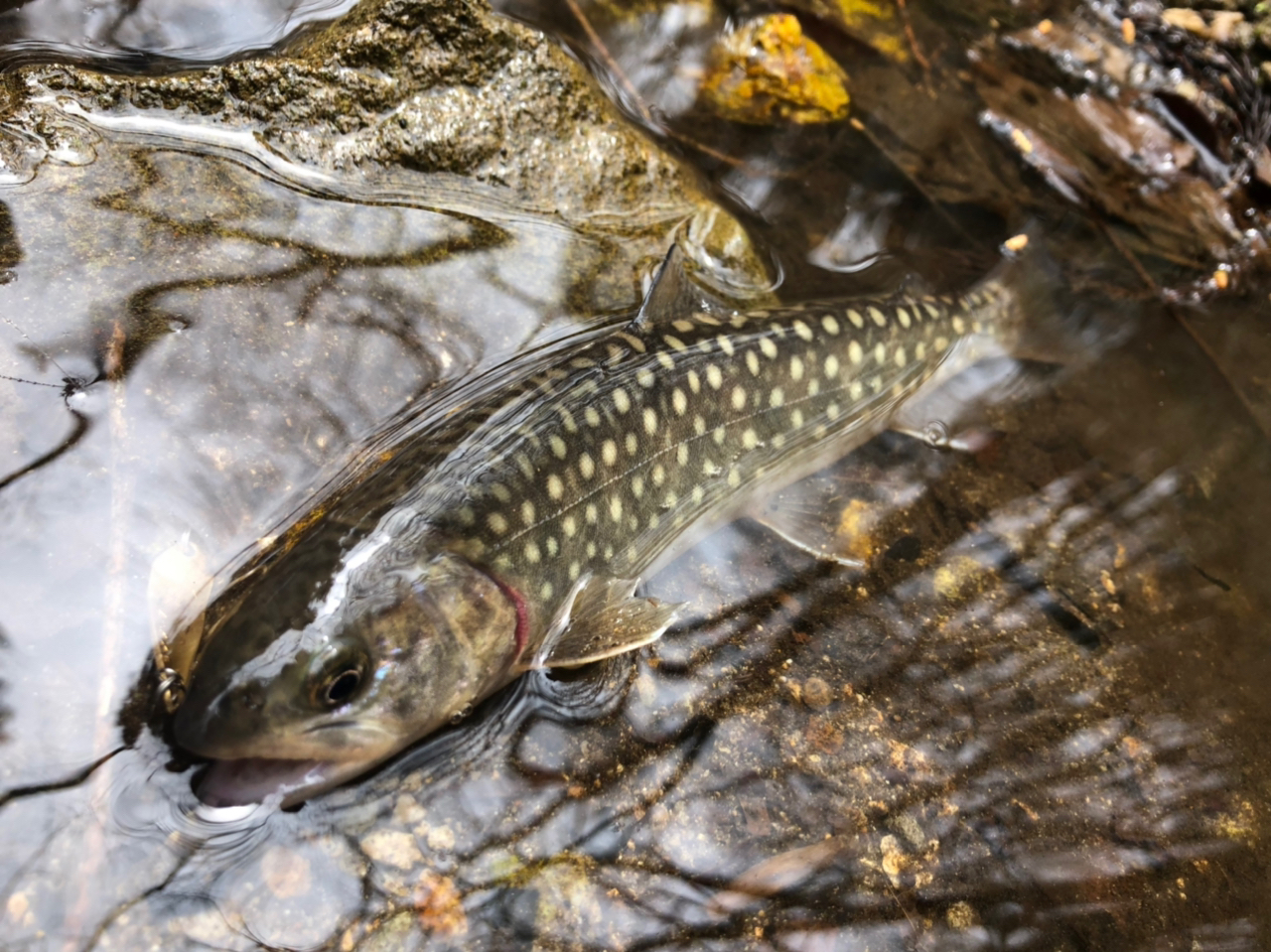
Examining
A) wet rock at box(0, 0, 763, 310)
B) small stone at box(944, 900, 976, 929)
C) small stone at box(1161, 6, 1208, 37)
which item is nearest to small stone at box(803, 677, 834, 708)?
small stone at box(944, 900, 976, 929)

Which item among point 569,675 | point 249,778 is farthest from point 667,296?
point 249,778

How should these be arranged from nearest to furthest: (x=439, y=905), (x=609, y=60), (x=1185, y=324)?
(x=439, y=905)
(x=609, y=60)
(x=1185, y=324)

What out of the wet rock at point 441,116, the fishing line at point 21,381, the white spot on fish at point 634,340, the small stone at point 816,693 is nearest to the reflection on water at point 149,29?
the wet rock at point 441,116

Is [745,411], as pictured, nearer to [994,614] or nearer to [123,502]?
[994,614]

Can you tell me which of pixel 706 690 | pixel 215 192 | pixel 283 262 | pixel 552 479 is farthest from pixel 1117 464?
pixel 215 192

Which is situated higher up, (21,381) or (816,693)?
(21,381)

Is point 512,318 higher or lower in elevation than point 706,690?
higher

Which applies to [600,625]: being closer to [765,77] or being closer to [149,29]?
[149,29]

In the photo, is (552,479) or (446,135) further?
(446,135)
